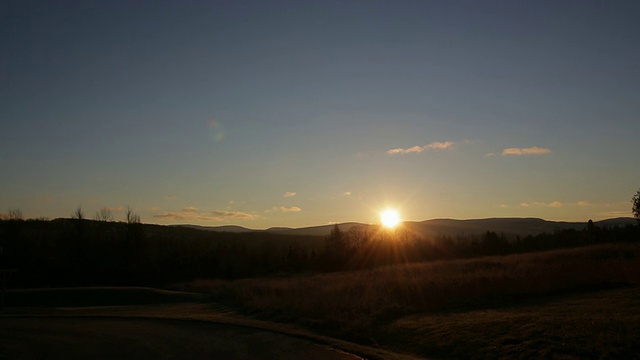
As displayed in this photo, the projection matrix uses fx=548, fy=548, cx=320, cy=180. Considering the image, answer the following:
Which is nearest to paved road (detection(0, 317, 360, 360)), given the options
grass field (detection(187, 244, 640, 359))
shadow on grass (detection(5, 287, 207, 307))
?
grass field (detection(187, 244, 640, 359))

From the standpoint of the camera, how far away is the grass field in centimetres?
1366

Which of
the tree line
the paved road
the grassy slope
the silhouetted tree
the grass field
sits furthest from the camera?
the silhouetted tree

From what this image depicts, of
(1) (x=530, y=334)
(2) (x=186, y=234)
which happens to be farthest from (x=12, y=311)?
(2) (x=186, y=234)

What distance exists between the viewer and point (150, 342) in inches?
743

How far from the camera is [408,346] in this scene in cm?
1653

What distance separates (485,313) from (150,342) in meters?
11.8

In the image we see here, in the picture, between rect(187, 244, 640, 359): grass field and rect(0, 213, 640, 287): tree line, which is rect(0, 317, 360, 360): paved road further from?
rect(0, 213, 640, 287): tree line

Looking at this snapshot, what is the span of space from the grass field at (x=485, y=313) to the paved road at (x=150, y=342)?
227 cm

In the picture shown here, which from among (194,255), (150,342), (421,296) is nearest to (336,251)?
→ (194,255)

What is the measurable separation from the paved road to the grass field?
2.27 meters

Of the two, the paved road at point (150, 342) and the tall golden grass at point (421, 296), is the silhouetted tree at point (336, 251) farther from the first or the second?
the paved road at point (150, 342)

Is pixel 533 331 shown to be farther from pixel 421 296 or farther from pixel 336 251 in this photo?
pixel 336 251

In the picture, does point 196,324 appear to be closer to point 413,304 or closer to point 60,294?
point 413,304

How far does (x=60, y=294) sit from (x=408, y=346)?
37.6 meters
